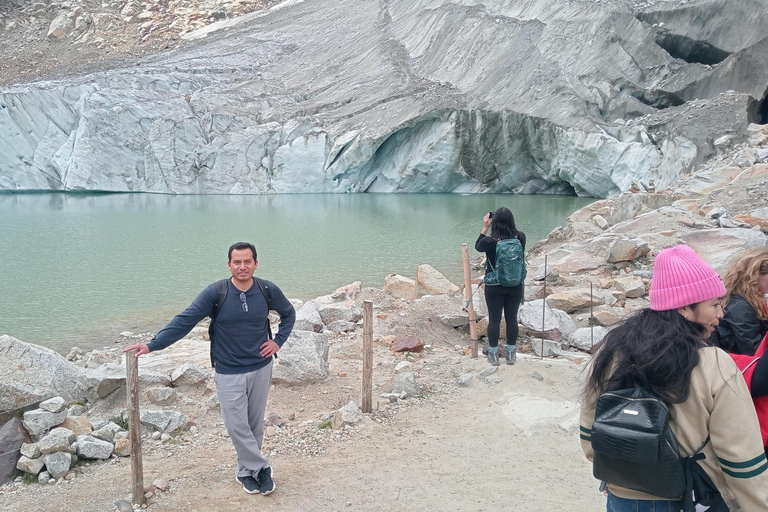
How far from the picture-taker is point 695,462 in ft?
5.13

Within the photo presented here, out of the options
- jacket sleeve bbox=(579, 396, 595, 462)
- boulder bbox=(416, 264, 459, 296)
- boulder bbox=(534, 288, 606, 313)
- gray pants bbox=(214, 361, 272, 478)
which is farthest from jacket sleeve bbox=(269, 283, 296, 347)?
boulder bbox=(416, 264, 459, 296)

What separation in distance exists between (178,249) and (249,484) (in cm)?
1212

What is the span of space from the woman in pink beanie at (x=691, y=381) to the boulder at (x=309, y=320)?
487 centimetres

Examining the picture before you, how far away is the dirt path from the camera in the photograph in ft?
9.78

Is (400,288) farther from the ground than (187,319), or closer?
closer

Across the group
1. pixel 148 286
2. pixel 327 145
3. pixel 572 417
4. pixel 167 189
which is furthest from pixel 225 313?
pixel 167 189

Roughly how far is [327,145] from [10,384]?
86.6 ft

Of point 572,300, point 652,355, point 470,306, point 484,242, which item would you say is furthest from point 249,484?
point 572,300

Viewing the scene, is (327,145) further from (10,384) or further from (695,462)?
(695,462)

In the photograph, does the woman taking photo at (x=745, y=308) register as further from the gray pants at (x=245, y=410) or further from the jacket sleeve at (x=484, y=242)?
the jacket sleeve at (x=484, y=242)

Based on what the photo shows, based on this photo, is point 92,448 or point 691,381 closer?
point 691,381

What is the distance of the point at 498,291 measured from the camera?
4.67m

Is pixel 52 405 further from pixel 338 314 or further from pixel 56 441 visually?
pixel 338 314

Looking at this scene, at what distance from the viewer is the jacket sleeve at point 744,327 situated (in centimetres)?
217
